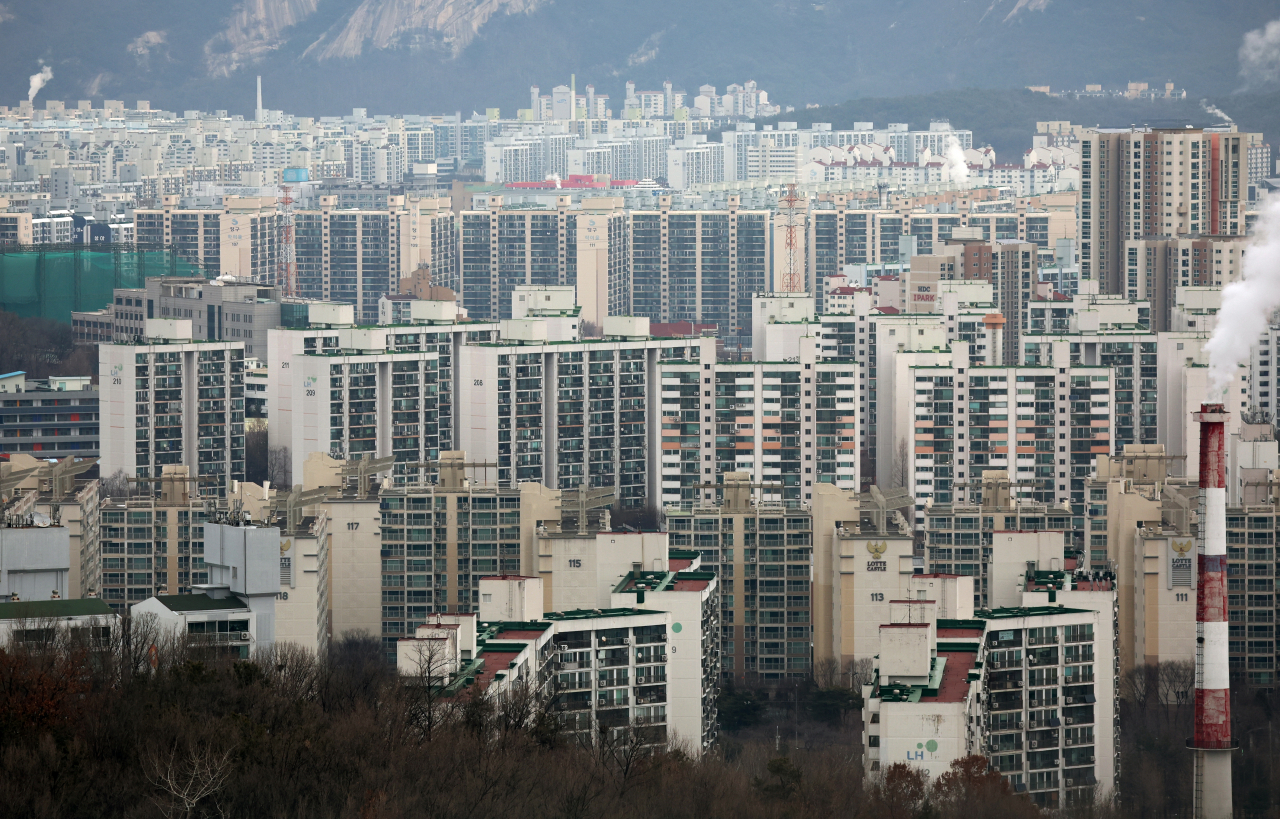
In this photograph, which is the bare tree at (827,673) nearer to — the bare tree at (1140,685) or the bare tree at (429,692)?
the bare tree at (1140,685)

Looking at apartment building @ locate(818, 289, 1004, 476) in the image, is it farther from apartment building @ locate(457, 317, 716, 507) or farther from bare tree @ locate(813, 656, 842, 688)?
bare tree @ locate(813, 656, 842, 688)

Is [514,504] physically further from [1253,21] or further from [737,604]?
[1253,21]

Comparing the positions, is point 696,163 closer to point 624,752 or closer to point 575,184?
point 575,184

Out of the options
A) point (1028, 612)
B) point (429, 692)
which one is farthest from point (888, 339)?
point (429, 692)

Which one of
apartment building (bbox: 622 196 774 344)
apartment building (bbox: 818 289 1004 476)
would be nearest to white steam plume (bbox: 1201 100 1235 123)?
apartment building (bbox: 622 196 774 344)

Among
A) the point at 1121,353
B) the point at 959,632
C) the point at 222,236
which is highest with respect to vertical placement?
the point at 222,236

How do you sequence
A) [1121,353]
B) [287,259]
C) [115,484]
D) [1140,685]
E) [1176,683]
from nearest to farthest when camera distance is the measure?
[1140,685] → [1176,683] → [115,484] → [1121,353] → [287,259]
